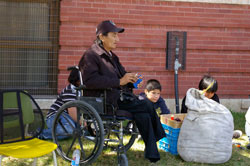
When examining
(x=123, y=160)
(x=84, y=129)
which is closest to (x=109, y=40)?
(x=84, y=129)

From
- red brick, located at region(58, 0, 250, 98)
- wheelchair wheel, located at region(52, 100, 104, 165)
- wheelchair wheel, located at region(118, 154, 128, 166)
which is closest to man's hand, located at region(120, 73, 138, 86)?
wheelchair wheel, located at region(52, 100, 104, 165)

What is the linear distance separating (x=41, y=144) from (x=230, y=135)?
210cm

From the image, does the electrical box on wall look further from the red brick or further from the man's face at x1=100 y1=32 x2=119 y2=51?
the man's face at x1=100 y1=32 x2=119 y2=51

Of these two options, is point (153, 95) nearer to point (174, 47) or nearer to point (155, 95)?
point (155, 95)

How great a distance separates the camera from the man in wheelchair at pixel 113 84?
13.3ft

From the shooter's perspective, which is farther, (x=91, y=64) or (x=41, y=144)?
(x=91, y=64)

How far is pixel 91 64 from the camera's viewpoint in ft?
13.5

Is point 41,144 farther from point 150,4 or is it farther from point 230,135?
point 150,4

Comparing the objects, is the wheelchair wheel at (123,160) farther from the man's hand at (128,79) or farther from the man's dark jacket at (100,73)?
the man's hand at (128,79)

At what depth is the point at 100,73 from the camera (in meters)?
4.21

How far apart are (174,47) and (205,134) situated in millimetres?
3155

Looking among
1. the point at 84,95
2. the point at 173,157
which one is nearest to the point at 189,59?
the point at 173,157

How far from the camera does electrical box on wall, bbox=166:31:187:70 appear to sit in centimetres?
726

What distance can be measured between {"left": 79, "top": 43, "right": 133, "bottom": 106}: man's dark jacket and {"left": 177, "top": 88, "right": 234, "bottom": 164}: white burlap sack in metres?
0.88
